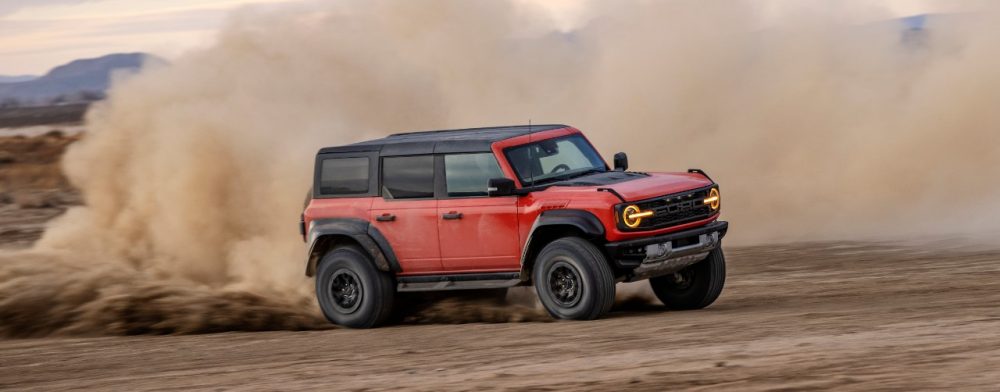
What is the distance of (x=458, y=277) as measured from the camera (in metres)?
11.7

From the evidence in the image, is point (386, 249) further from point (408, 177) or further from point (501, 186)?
point (501, 186)

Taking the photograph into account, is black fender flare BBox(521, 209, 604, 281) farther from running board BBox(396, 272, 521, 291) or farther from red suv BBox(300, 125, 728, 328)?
running board BBox(396, 272, 521, 291)

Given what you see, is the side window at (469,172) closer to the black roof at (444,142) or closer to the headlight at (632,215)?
the black roof at (444,142)

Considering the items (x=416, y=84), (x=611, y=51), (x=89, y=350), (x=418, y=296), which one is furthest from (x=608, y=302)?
(x=611, y=51)

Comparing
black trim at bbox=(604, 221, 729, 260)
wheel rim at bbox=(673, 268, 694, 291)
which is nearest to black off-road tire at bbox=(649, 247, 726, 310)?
wheel rim at bbox=(673, 268, 694, 291)

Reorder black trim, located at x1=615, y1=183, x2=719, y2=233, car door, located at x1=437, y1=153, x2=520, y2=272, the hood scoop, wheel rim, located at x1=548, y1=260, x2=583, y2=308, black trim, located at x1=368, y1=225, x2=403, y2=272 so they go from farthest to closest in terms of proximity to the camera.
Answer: black trim, located at x1=368, y1=225, x2=403, y2=272, car door, located at x1=437, y1=153, x2=520, y2=272, the hood scoop, wheel rim, located at x1=548, y1=260, x2=583, y2=308, black trim, located at x1=615, y1=183, x2=719, y2=233

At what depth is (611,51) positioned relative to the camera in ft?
99.6

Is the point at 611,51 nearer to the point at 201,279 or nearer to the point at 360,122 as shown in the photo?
the point at 360,122

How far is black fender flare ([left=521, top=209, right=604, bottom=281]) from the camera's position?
10.8 meters

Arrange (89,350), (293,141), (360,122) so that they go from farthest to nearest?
(360,122)
(293,141)
(89,350)

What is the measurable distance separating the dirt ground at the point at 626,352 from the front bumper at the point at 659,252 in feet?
1.39

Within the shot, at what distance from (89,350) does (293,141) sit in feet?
27.1

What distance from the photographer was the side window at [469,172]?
37.8ft

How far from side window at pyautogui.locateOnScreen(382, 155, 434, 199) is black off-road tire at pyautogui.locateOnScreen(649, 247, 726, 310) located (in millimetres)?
2239
